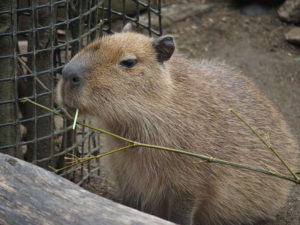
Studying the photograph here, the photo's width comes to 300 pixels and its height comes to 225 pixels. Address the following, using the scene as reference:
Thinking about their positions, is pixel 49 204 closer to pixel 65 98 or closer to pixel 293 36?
pixel 65 98

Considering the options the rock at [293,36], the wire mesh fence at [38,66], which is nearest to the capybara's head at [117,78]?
the wire mesh fence at [38,66]

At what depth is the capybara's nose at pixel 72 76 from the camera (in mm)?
4578

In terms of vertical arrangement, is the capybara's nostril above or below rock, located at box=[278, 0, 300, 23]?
above

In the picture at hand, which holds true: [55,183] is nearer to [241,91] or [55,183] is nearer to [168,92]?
[168,92]

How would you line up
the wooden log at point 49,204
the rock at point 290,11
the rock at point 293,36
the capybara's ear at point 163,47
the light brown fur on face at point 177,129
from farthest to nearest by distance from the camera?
the rock at point 290,11 < the rock at point 293,36 < the capybara's ear at point 163,47 < the light brown fur on face at point 177,129 < the wooden log at point 49,204

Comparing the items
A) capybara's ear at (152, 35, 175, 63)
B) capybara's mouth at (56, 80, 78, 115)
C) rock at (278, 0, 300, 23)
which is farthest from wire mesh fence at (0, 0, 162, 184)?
rock at (278, 0, 300, 23)

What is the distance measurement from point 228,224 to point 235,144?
0.90 m

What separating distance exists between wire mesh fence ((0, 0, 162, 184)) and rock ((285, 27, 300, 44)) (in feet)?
13.5

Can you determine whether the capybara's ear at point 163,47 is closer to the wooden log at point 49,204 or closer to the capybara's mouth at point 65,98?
the capybara's mouth at point 65,98

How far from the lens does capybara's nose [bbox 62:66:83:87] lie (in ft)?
15.0

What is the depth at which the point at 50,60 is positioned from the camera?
18.3 feet

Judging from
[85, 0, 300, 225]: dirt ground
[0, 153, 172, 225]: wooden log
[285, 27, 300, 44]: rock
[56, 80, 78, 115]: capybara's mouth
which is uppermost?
[56, 80, 78, 115]: capybara's mouth

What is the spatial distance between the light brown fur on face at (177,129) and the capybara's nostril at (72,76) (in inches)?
0.7

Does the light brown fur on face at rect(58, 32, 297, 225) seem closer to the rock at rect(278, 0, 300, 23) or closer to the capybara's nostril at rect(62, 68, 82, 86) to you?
the capybara's nostril at rect(62, 68, 82, 86)
